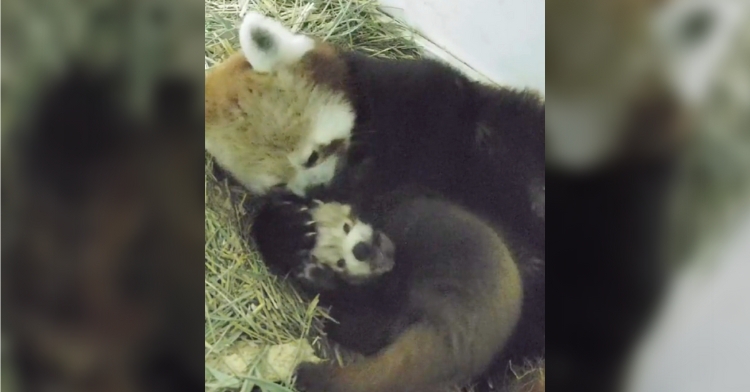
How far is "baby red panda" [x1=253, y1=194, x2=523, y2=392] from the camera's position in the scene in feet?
3.38

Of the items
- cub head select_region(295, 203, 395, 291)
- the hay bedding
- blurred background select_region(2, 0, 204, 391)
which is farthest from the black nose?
blurred background select_region(2, 0, 204, 391)

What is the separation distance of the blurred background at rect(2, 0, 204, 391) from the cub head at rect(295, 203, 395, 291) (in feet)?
0.66

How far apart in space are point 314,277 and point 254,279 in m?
0.10

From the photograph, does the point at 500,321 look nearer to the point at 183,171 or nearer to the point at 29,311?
the point at 183,171

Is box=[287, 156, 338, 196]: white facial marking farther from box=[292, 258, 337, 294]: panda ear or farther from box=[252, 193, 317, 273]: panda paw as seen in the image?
box=[292, 258, 337, 294]: panda ear

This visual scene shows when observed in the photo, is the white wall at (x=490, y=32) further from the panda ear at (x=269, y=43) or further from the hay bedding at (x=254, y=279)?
the panda ear at (x=269, y=43)

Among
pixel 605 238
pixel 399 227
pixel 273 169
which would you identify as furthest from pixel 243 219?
pixel 605 238

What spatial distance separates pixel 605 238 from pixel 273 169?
0.57 meters

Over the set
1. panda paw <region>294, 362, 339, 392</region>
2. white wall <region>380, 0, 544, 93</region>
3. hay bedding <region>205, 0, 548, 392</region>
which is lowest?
panda paw <region>294, 362, 339, 392</region>

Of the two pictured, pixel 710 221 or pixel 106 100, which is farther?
pixel 710 221

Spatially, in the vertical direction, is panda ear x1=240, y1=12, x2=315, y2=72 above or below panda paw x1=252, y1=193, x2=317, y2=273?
above

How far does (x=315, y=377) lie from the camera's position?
103cm

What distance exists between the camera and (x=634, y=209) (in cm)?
106

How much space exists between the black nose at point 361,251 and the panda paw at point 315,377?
0.19 meters
